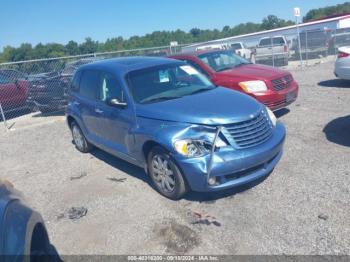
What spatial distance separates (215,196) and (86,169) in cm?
276

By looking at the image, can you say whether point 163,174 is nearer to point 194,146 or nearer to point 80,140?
point 194,146

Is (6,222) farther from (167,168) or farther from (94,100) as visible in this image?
(94,100)

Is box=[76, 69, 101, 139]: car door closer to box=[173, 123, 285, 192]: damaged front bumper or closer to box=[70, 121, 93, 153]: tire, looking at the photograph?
box=[70, 121, 93, 153]: tire

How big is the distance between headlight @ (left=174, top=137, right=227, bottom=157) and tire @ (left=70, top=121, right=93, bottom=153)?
3.39 m

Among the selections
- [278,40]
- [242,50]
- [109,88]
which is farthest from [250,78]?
[242,50]

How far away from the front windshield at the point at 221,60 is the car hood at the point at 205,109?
3.50 metres

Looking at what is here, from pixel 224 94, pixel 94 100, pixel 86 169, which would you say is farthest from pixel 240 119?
pixel 86 169

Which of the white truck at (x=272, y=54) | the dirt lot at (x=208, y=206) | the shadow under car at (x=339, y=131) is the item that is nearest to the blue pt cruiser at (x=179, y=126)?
the dirt lot at (x=208, y=206)

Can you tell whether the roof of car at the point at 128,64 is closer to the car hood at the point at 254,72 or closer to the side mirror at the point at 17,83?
the car hood at the point at 254,72

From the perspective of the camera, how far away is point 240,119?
4.40 m

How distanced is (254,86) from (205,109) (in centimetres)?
325

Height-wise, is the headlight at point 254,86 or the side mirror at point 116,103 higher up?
the side mirror at point 116,103

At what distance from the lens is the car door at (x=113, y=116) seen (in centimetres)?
517

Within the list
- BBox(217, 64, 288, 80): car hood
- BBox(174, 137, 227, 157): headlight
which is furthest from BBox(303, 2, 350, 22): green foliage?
BBox(174, 137, 227, 157): headlight
